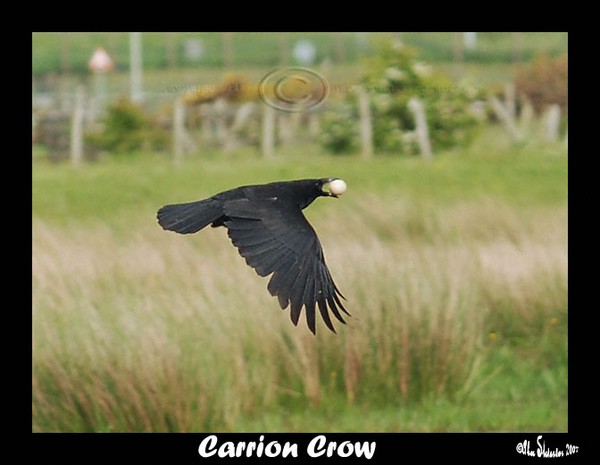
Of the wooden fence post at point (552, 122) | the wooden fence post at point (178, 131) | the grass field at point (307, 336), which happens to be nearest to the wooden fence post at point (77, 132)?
the wooden fence post at point (178, 131)

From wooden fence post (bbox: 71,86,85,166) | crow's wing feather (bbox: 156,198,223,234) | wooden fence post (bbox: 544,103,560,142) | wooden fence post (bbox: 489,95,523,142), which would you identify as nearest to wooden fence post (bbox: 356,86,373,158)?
wooden fence post (bbox: 489,95,523,142)

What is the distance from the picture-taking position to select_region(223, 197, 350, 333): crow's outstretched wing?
508 centimetres

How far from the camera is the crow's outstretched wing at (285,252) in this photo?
508cm

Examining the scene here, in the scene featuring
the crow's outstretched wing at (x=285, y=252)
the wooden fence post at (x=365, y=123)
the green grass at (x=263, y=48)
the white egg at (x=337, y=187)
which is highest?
the green grass at (x=263, y=48)

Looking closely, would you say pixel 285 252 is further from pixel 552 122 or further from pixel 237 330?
pixel 552 122

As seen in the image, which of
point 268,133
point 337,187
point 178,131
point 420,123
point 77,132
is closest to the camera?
point 337,187

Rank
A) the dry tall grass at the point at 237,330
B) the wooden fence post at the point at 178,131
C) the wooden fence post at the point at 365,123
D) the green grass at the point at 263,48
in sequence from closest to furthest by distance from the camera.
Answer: the dry tall grass at the point at 237,330 → the wooden fence post at the point at 365,123 → the wooden fence post at the point at 178,131 → the green grass at the point at 263,48

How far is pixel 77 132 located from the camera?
20.8m

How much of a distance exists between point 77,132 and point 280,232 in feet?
52.2

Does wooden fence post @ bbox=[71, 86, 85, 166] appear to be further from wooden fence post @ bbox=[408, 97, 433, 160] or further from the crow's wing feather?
the crow's wing feather

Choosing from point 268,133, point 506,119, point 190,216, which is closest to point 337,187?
point 190,216

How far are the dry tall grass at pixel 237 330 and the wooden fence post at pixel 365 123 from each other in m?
8.02

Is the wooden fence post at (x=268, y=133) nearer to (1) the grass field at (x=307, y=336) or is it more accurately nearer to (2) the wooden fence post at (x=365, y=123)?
(2) the wooden fence post at (x=365, y=123)
